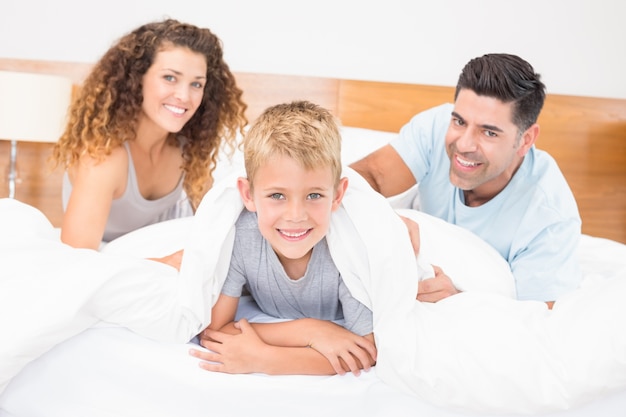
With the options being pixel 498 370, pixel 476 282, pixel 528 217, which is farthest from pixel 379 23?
pixel 498 370

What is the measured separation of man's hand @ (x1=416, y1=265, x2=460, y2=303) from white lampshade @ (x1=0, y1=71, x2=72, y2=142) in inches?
58.0

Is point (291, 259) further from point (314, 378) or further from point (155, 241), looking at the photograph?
point (155, 241)

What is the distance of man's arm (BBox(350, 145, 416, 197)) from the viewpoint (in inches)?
71.4

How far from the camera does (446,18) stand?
2.58 meters

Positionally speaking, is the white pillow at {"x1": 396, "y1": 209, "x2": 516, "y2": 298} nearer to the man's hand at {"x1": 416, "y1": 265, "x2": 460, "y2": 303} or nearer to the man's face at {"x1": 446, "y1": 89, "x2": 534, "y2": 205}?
the man's hand at {"x1": 416, "y1": 265, "x2": 460, "y2": 303}

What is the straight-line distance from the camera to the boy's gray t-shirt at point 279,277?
1.24 m

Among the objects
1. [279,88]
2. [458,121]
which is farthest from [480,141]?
[279,88]

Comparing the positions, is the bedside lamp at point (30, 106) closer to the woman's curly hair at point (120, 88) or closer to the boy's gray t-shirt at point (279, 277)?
the woman's curly hair at point (120, 88)

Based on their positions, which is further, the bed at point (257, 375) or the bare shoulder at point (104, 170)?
the bare shoulder at point (104, 170)

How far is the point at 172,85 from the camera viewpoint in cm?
174

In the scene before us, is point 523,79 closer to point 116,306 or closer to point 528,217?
point 528,217

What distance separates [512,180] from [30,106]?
64.8 inches

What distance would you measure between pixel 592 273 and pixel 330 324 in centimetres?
88

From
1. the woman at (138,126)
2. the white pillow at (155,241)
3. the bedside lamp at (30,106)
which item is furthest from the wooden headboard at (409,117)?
the white pillow at (155,241)
